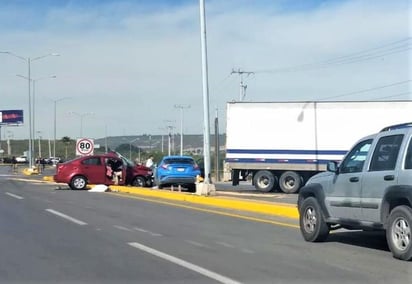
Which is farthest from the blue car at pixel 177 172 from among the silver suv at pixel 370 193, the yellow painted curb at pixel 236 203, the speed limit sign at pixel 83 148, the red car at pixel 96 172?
the silver suv at pixel 370 193

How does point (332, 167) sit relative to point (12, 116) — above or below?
below

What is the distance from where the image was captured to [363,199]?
34.1 ft

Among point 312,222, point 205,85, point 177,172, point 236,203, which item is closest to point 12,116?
point 177,172

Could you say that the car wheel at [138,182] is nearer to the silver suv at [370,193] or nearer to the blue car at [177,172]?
the blue car at [177,172]

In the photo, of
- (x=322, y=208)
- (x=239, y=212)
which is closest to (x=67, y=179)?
(x=239, y=212)

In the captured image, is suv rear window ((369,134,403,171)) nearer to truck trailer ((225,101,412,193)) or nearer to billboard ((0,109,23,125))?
truck trailer ((225,101,412,193))

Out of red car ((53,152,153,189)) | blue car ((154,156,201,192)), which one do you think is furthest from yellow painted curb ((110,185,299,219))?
red car ((53,152,153,189))

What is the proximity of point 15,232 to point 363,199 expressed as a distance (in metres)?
6.81

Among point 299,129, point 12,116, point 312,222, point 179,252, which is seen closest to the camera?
point 179,252

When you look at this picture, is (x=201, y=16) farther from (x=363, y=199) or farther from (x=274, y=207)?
(x=363, y=199)

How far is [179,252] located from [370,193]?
123 inches

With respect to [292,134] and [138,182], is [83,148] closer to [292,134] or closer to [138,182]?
[138,182]

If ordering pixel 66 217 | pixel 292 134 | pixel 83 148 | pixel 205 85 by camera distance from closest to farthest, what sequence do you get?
pixel 66 217 < pixel 205 85 < pixel 292 134 < pixel 83 148

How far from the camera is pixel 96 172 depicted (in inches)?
1129
